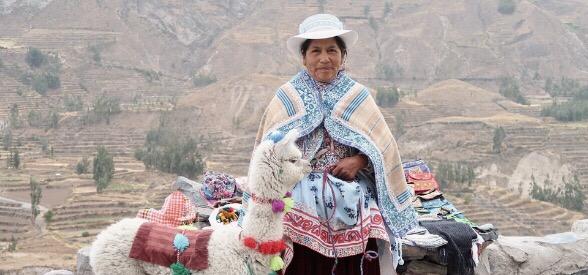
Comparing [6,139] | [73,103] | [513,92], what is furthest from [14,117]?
[513,92]

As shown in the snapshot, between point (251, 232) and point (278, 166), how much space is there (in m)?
0.28

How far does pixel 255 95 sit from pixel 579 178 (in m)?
17.2

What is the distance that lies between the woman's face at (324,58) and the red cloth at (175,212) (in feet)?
3.70

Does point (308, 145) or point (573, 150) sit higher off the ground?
point (308, 145)

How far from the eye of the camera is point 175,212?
11.0 feet

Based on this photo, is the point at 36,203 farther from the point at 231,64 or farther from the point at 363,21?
the point at 363,21

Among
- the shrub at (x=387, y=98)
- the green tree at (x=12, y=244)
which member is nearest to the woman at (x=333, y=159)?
the green tree at (x=12, y=244)

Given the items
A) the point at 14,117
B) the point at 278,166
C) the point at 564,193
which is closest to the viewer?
the point at 278,166

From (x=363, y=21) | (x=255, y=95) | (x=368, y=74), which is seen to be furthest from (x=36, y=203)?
(x=363, y=21)

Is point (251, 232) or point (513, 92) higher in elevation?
point (251, 232)

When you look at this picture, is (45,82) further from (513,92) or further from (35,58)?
(513,92)

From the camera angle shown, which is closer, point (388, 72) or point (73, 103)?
point (73, 103)

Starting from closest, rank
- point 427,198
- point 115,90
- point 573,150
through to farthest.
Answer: point 427,198 < point 573,150 < point 115,90

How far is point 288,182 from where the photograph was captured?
2.44 metres
